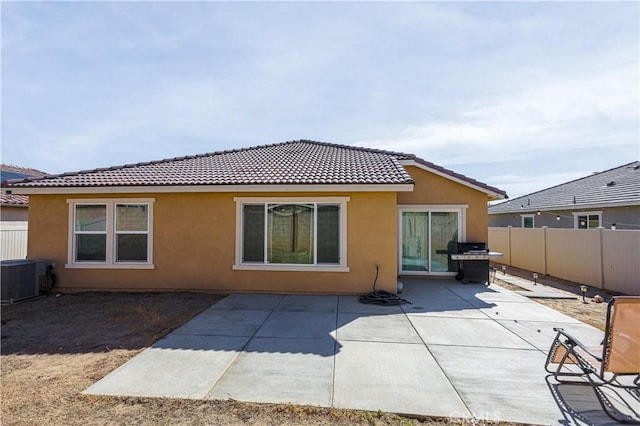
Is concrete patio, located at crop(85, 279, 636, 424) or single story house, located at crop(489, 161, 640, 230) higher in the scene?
A: single story house, located at crop(489, 161, 640, 230)

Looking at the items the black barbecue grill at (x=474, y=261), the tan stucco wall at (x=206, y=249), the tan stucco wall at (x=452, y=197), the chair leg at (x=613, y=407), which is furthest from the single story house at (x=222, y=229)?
the chair leg at (x=613, y=407)

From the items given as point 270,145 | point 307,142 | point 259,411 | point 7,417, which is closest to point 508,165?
point 307,142

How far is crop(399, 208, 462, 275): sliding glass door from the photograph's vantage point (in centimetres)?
1201

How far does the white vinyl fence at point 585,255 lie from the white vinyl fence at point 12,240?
23.5m

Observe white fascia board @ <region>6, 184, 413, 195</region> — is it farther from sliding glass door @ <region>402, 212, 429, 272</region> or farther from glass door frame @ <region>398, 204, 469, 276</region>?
sliding glass door @ <region>402, 212, 429, 272</region>

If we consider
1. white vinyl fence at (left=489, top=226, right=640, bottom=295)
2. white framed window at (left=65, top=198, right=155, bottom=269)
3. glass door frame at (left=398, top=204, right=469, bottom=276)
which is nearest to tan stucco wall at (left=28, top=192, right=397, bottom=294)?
white framed window at (left=65, top=198, right=155, bottom=269)

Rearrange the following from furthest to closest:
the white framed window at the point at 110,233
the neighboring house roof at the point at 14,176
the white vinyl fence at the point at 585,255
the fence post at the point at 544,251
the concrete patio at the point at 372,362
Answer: the neighboring house roof at the point at 14,176, the fence post at the point at 544,251, the white vinyl fence at the point at 585,255, the white framed window at the point at 110,233, the concrete patio at the point at 372,362

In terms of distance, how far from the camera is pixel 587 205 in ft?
48.1

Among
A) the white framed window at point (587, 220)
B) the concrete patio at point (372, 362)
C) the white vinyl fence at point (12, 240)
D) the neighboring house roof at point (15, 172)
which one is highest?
the neighboring house roof at point (15, 172)

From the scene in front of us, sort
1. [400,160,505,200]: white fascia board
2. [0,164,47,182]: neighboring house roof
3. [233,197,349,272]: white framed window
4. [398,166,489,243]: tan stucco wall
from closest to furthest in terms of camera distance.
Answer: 1. [233,197,349,272]: white framed window
2. [400,160,505,200]: white fascia board
3. [398,166,489,243]: tan stucco wall
4. [0,164,47,182]: neighboring house roof

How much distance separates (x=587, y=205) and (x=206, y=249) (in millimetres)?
16726

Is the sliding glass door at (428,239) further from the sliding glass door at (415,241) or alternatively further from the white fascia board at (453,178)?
the white fascia board at (453,178)

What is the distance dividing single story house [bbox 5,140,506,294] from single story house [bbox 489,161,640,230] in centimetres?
1084

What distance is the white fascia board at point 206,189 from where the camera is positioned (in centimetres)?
861
